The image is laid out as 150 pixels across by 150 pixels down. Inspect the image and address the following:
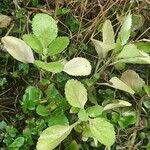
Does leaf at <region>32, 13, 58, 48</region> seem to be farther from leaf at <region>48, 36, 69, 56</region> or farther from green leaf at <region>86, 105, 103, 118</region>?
green leaf at <region>86, 105, 103, 118</region>

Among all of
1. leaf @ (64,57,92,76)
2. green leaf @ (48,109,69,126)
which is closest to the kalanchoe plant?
leaf @ (64,57,92,76)

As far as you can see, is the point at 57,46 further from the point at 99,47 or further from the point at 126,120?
the point at 126,120

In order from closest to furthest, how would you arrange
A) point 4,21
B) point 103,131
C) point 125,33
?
point 103,131 < point 125,33 < point 4,21

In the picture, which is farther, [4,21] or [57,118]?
[4,21]

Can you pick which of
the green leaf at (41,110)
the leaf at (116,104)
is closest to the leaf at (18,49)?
the green leaf at (41,110)

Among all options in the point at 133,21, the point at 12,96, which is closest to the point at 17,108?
the point at 12,96

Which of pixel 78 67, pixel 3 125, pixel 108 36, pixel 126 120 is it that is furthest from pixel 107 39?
pixel 3 125

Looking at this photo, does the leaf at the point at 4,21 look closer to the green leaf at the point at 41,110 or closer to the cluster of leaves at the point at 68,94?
the cluster of leaves at the point at 68,94
